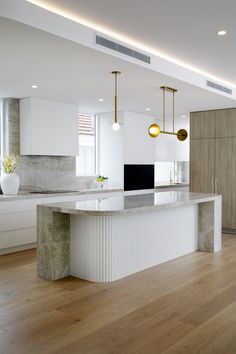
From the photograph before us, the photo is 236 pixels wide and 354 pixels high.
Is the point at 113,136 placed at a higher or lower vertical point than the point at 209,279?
higher

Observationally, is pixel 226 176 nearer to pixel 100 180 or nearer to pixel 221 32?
pixel 100 180

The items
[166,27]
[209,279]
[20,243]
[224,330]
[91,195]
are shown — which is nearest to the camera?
[224,330]

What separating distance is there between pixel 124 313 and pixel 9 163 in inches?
133

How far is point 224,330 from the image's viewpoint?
279 centimetres

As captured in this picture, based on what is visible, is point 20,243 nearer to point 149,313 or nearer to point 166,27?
point 149,313

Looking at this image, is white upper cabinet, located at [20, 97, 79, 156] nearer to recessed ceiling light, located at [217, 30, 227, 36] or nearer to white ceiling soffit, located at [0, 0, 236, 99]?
white ceiling soffit, located at [0, 0, 236, 99]

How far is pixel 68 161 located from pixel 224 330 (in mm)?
4675

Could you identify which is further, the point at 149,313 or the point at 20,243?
the point at 20,243

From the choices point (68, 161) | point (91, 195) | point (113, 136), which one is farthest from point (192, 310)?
point (113, 136)

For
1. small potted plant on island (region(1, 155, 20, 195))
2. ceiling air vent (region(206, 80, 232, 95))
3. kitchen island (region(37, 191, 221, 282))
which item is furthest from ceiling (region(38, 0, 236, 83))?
small potted plant on island (region(1, 155, 20, 195))

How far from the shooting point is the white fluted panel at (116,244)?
12.8 ft

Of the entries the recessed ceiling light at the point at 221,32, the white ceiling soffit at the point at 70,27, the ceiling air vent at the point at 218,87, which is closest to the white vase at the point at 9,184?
the white ceiling soffit at the point at 70,27

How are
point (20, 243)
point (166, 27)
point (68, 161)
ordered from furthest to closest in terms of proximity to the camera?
point (68, 161) → point (20, 243) → point (166, 27)

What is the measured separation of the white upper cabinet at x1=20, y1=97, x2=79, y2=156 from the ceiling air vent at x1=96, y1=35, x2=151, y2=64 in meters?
2.47
